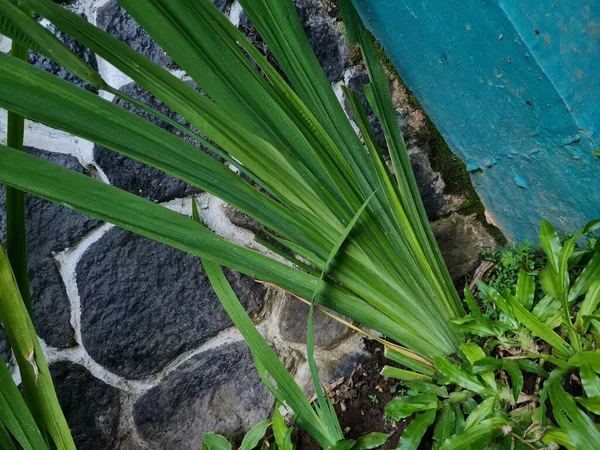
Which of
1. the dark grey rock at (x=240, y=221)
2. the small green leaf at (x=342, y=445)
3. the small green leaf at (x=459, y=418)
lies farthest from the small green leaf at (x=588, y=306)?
the dark grey rock at (x=240, y=221)

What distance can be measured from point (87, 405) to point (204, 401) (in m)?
0.27

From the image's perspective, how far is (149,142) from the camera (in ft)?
2.42

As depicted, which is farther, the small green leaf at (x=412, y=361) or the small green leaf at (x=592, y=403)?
the small green leaf at (x=412, y=361)

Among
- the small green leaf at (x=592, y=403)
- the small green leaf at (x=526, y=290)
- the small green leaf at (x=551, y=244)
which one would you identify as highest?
the small green leaf at (x=551, y=244)

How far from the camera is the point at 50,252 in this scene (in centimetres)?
126

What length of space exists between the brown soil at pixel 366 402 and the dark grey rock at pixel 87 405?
1.49 feet

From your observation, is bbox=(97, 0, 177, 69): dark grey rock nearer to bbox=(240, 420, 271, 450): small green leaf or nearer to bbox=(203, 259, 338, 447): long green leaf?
bbox=(203, 259, 338, 447): long green leaf

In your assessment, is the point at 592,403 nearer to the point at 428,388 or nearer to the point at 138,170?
the point at 428,388

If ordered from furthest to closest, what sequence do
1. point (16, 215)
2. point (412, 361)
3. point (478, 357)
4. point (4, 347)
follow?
1. point (4, 347)
2. point (412, 361)
3. point (478, 357)
4. point (16, 215)

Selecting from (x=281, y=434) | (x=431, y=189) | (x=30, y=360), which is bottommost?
(x=281, y=434)

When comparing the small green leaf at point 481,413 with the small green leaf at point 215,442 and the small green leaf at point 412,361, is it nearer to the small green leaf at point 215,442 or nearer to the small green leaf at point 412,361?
the small green leaf at point 412,361

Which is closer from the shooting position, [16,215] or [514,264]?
[16,215]

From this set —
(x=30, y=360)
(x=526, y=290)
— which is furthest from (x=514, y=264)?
Answer: (x=30, y=360)

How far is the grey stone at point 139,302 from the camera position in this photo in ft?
4.19
